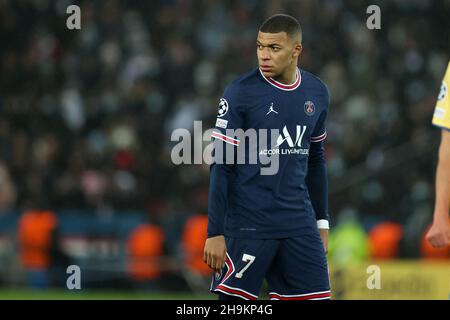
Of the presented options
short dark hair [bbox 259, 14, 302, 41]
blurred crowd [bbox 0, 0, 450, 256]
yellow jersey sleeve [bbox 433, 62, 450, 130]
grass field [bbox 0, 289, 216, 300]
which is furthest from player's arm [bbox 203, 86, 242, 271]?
blurred crowd [bbox 0, 0, 450, 256]

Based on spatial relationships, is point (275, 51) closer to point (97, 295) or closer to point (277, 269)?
point (277, 269)

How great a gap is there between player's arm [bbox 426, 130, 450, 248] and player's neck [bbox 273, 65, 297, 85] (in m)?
1.36

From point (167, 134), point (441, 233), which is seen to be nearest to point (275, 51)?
point (441, 233)

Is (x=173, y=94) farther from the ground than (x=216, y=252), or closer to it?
farther from the ground

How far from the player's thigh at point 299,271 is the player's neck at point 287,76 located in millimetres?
925

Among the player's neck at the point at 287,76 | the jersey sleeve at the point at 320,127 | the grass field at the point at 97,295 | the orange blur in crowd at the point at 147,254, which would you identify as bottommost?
the grass field at the point at 97,295

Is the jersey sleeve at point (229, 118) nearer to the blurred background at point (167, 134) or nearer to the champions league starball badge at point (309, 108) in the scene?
the champions league starball badge at point (309, 108)

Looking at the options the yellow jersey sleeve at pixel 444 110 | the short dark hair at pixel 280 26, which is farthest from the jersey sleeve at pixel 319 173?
the yellow jersey sleeve at pixel 444 110

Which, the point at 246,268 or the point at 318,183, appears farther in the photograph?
the point at 318,183

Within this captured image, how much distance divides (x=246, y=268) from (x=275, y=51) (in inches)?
49.9

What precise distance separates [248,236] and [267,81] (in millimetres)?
917

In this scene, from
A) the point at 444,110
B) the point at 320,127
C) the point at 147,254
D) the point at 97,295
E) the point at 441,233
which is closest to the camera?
the point at 441,233

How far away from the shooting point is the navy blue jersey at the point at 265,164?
19.2ft

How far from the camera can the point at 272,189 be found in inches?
236
